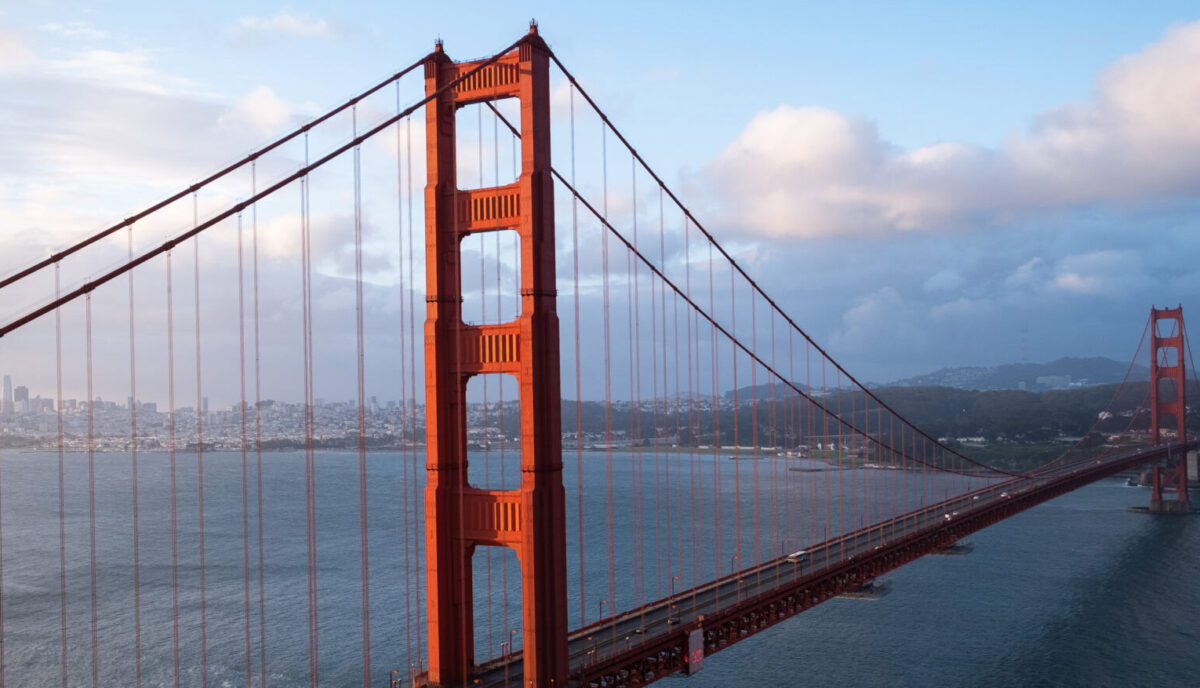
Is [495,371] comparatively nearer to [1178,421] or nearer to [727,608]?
[727,608]

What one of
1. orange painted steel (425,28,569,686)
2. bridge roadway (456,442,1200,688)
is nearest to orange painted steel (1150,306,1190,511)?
bridge roadway (456,442,1200,688)

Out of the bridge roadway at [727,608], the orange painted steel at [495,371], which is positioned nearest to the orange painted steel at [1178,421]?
the bridge roadway at [727,608]

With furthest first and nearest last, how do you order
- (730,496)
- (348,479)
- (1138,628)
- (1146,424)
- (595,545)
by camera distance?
(1146,424) → (348,479) → (730,496) → (595,545) → (1138,628)

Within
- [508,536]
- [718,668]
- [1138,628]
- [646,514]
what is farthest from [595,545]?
[508,536]

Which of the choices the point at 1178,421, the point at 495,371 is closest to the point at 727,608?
the point at 495,371

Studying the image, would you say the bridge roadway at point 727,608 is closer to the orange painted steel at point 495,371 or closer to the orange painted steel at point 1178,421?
the orange painted steel at point 495,371

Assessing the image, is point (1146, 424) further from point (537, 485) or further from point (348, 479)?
point (537, 485)
